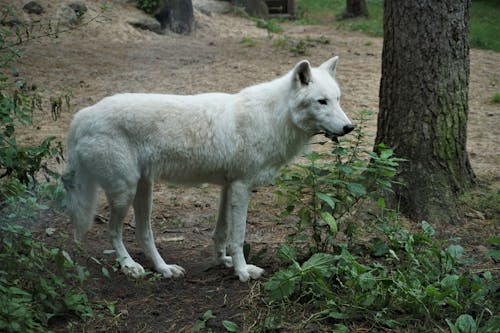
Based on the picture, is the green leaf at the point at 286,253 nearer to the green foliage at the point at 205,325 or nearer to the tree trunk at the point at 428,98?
the green foliage at the point at 205,325

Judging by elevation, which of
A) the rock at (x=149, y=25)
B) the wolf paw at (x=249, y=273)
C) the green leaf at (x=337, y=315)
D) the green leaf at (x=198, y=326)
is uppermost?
the rock at (x=149, y=25)

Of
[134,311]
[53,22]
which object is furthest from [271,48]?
[134,311]

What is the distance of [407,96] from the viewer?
5.28m

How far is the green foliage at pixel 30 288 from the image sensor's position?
10.0ft

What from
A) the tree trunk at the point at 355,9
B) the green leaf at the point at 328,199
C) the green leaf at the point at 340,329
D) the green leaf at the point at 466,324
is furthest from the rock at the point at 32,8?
the green leaf at the point at 466,324

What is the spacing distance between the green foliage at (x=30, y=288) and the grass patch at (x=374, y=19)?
1236cm

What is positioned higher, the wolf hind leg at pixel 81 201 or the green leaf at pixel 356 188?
the green leaf at pixel 356 188

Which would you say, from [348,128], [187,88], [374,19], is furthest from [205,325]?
[374,19]

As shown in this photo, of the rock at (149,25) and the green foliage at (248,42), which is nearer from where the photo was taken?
the green foliage at (248,42)

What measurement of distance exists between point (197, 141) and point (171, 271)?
3.66ft

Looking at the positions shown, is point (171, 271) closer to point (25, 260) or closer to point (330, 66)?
point (25, 260)

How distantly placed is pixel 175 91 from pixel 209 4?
8985mm

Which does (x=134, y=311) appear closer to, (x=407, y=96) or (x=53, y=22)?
(x=407, y=96)

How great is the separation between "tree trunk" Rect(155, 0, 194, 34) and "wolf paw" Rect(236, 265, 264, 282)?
10.1 metres
